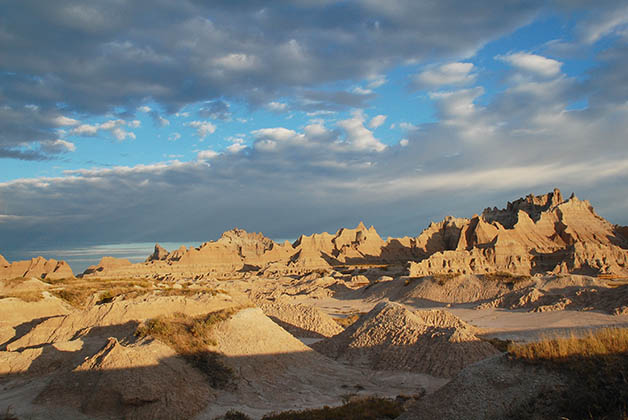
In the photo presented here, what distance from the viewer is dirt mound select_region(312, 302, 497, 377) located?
17250 millimetres

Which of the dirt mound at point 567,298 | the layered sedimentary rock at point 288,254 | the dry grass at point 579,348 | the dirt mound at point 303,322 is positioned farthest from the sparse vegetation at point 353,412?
the layered sedimentary rock at point 288,254

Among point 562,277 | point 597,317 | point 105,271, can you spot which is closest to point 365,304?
point 562,277

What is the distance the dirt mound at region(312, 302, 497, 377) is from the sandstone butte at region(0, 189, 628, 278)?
39170 millimetres

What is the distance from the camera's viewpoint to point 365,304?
48.3m

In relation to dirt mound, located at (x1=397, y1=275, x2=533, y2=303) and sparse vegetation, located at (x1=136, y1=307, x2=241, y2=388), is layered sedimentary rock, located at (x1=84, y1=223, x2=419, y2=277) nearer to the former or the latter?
dirt mound, located at (x1=397, y1=275, x2=533, y2=303)

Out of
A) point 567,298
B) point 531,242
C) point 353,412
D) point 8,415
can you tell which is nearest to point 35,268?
point 8,415

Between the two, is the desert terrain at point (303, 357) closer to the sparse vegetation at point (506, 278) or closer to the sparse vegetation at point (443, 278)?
the sparse vegetation at point (506, 278)

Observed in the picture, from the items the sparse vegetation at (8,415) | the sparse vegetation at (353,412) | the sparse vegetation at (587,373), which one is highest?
the sparse vegetation at (587,373)

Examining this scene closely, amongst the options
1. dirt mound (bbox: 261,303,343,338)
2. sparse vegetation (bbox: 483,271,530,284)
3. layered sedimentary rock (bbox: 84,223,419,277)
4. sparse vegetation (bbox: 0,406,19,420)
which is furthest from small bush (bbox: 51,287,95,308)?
layered sedimentary rock (bbox: 84,223,419,277)

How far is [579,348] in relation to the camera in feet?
27.2

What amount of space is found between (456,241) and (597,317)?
290ft

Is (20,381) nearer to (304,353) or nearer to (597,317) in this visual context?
(304,353)

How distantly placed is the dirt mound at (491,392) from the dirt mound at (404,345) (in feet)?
26.0

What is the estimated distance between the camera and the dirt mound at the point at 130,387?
12.3 metres
